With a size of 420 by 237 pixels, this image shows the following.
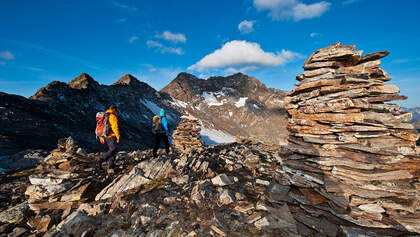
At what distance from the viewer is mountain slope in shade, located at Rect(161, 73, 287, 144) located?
431 feet

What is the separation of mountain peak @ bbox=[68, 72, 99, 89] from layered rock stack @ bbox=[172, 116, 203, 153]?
230 feet

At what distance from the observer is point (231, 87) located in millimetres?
185375

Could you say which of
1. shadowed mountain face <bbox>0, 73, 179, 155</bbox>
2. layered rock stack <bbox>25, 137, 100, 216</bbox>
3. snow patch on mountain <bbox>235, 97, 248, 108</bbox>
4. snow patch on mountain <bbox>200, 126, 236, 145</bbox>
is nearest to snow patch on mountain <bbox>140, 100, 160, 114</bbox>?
shadowed mountain face <bbox>0, 73, 179, 155</bbox>

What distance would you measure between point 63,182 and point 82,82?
81685 millimetres

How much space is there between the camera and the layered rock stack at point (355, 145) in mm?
4398

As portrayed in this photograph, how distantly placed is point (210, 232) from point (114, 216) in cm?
292

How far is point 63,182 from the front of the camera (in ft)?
20.5

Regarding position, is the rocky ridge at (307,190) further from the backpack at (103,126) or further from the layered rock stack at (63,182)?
the backpack at (103,126)

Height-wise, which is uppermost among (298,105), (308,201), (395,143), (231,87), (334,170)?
(231,87)

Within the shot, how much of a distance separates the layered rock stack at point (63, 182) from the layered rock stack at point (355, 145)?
7323 mm

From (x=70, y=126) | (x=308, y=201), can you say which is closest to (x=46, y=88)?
(x=70, y=126)

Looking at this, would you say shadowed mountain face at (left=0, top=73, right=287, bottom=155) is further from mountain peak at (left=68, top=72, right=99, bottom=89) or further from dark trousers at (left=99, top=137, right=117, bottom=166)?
dark trousers at (left=99, top=137, right=117, bottom=166)

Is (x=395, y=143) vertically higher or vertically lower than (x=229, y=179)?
higher

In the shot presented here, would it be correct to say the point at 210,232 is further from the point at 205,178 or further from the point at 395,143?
the point at 395,143
